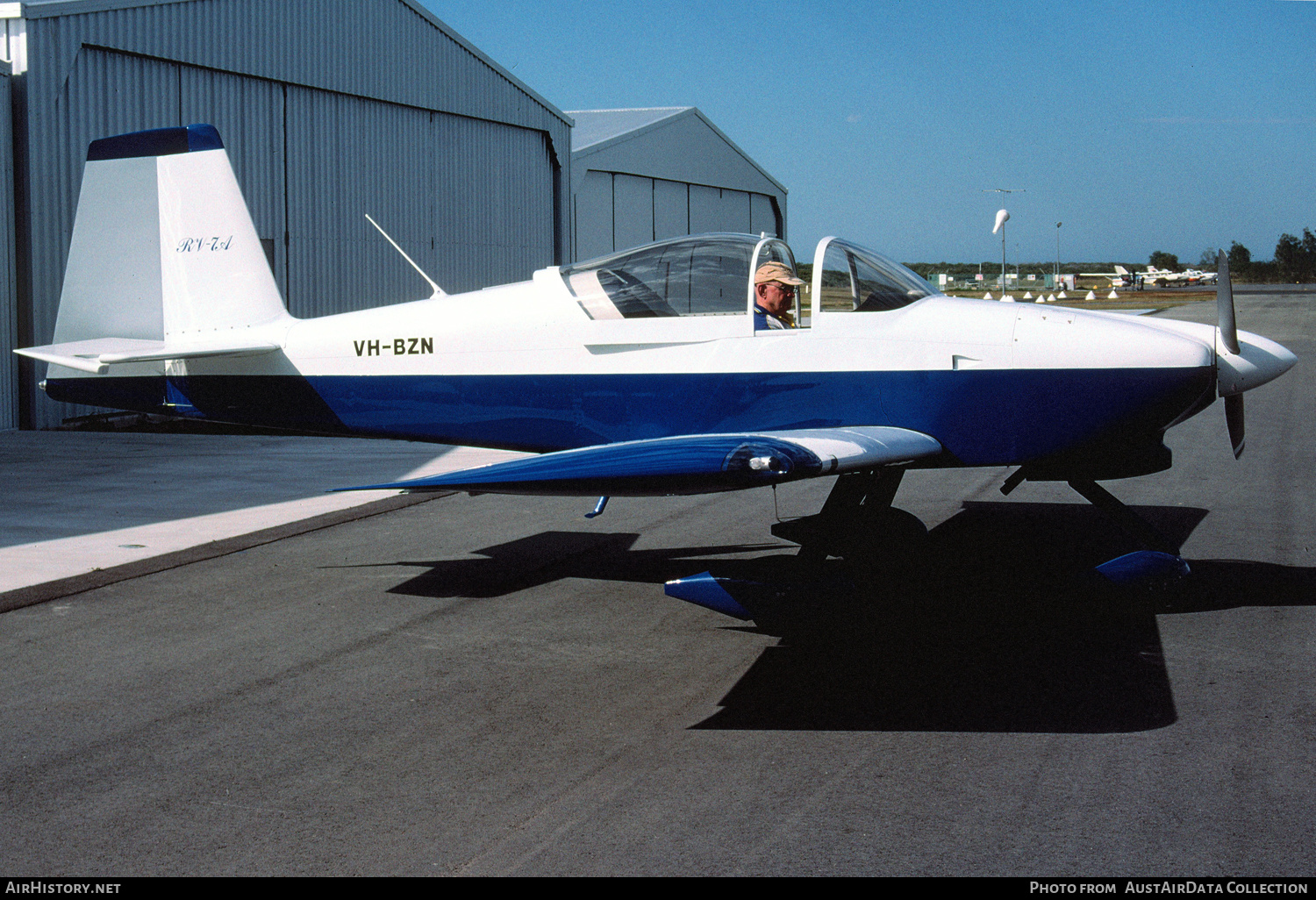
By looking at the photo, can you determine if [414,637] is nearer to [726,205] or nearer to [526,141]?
[526,141]

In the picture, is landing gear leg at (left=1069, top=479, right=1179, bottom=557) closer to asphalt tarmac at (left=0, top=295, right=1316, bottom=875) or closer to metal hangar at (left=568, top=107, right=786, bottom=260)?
asphalt tarmac at (left=0, top=295, right=1316, bottom=875)

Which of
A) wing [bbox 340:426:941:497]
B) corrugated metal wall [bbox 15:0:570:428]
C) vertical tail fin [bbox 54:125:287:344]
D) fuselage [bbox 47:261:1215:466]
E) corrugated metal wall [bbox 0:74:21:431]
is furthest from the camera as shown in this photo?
corrugated metal wall [bbox 15:0:570:428]

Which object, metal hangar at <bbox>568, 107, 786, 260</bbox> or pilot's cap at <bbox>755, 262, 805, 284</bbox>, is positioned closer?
pilot's cap at <bbox>755, 262, 805, 284</bbox>

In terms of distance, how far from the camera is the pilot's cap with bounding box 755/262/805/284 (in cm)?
610

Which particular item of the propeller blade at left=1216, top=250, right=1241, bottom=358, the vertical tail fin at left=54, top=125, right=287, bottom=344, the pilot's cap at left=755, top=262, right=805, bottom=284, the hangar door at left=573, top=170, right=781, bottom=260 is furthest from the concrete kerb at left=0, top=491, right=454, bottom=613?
the hangar door at left=573, top=170, right=781, bottom=260

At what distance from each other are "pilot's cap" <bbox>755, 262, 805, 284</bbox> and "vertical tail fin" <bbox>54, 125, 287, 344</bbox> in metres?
3.34

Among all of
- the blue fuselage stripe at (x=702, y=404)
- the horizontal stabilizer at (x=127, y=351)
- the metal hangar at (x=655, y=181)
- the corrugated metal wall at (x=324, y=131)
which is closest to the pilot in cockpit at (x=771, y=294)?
the blue fuselage stripe at (x=702, y=404)

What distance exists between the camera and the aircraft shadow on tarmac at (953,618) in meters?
4.44

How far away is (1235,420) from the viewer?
241 inches

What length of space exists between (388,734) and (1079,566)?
14.0 ft

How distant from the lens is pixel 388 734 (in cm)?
423

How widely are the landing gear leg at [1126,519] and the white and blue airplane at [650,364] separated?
0.08 ft

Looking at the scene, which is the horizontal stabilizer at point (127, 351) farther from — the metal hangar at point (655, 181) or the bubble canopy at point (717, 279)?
the metal hangar at point (655, 181)

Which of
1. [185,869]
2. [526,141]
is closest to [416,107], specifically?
[526,141]
